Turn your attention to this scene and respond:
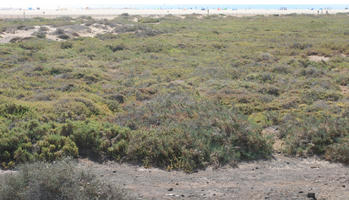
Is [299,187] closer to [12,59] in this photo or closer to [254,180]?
[254,180]

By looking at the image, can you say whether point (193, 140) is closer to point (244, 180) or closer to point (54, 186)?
point (244, 180)

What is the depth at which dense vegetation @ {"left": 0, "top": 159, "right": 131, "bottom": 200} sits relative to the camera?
17.2 feet

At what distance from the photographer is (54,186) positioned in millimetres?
5293

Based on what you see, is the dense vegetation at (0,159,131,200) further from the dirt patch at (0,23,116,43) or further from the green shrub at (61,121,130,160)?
the dirt patch at (0,23,116,43)

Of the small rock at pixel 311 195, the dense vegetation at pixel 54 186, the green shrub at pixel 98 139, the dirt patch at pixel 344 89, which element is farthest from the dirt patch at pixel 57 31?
the small rock at pixel 311 195

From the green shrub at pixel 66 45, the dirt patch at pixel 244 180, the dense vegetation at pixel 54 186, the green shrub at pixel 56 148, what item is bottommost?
the dirt patch at pixel 244 180

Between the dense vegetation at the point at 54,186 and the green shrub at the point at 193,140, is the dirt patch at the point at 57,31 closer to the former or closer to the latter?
the green shrub at the point at 193,140

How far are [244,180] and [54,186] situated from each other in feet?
12.3

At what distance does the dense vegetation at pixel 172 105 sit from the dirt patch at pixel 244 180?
430 millimetres

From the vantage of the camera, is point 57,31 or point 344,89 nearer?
point 344,89

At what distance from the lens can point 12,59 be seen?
71.4 feet

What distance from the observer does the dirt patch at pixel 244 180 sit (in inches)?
249

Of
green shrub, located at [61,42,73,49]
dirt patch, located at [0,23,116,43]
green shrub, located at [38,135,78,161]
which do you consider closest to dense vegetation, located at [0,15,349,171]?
green shrub, located at [38,135,78,161]

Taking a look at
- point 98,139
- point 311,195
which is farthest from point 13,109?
point 311,195
